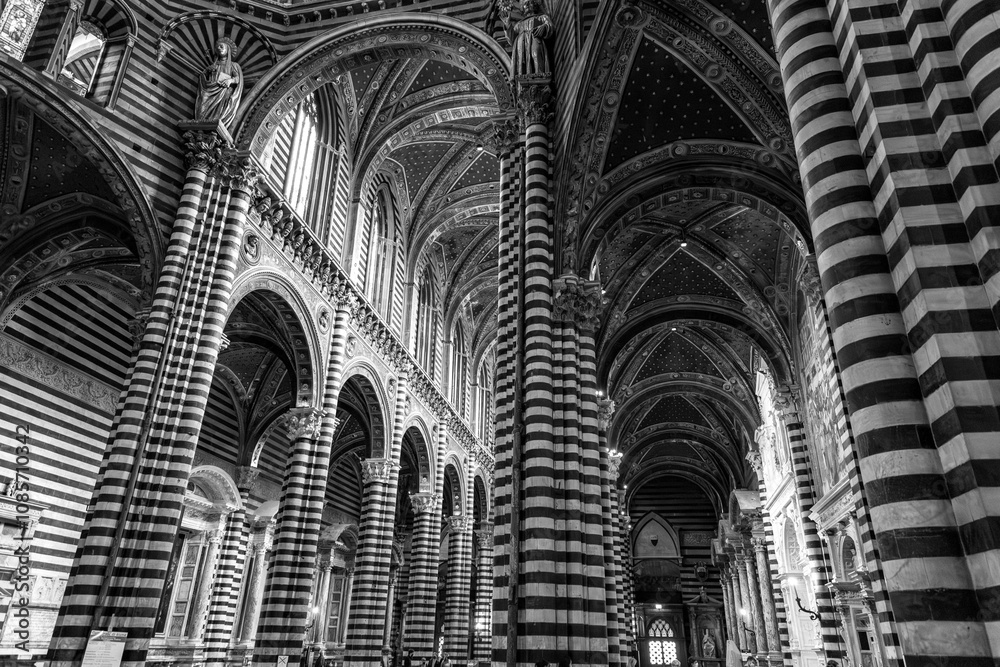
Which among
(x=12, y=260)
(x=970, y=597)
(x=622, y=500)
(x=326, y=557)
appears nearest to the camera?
(x=970, y=597)

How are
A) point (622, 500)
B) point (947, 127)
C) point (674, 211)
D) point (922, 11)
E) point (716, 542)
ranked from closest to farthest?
point (947, 127)
point (922, 11)
point (674, 211)
point (622, 500)
point (716, 542)

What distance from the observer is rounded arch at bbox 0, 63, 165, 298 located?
10.5m

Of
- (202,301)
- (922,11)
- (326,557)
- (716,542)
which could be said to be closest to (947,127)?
(922,11)

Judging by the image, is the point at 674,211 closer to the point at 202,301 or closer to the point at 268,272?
the point at 268,272

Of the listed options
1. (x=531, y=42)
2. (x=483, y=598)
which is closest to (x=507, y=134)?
(x=531, y=42)

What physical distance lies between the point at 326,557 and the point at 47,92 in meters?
18.7

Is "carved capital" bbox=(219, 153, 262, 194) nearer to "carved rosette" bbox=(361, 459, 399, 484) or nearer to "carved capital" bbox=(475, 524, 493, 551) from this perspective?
"carved rosette" bbox=(361, 459, 399, 484)

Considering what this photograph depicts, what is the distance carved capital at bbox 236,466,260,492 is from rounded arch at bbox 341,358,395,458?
4.29m

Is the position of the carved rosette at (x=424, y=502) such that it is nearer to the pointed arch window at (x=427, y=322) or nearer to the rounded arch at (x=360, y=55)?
the pointed arch window at (x=427, y=322)

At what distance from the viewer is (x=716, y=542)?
33750 mm

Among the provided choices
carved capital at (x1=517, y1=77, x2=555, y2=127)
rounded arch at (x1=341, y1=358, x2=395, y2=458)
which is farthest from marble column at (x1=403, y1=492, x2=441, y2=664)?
carved capital at (x1=517, y1=77, x2=555, y2=127)

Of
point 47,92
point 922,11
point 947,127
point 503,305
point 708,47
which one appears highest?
point 708,47

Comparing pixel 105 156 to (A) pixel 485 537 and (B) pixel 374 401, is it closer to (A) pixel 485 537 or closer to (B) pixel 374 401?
(B) pixel 374 401

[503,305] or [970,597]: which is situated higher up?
[503,305]
